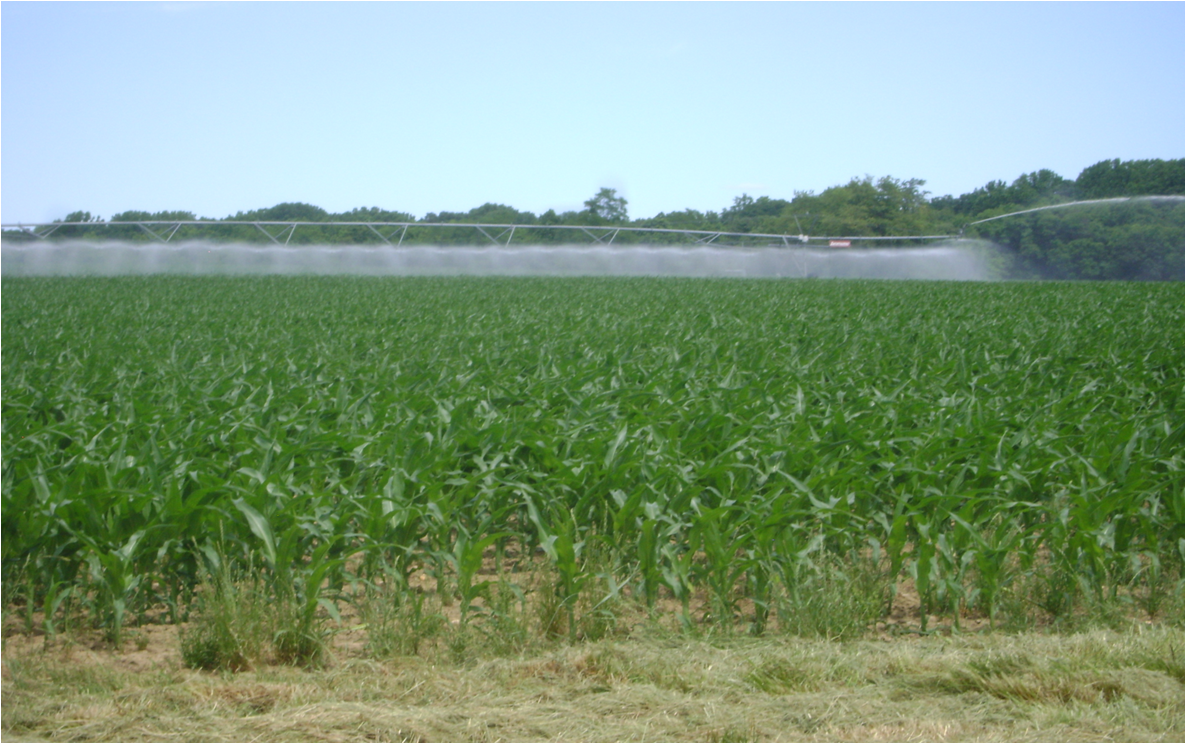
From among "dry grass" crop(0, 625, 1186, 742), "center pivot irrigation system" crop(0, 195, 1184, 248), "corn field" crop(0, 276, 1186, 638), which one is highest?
"center pivot irrigation system" crop(0, 195, 1184, 248)

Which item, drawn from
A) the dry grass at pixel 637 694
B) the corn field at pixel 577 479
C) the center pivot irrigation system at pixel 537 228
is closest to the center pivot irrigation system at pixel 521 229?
the center pivot irrigation system at pixel 537 228

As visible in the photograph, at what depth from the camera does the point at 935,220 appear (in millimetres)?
48375

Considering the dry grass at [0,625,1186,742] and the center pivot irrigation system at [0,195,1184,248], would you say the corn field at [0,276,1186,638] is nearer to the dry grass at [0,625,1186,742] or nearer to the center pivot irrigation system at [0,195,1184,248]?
the dry grass at [0,625,1186,742]

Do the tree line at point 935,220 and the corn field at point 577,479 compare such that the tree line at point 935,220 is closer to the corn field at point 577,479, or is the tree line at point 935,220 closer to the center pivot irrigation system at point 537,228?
the center pivot irrigation system at point 537,228

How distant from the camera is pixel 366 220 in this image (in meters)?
46.8

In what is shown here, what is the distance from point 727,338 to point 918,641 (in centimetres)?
761

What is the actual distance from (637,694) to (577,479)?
153 cm

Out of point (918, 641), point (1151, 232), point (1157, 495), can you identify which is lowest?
point (918, 641)

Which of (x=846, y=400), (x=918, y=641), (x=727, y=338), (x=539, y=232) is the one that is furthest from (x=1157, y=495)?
(x=539, y=232)

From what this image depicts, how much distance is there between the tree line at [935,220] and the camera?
2827 cm

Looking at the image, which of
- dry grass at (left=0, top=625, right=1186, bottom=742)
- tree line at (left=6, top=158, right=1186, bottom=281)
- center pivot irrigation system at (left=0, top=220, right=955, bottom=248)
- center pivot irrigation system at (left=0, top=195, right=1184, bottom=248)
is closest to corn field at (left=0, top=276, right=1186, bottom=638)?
dry grass at (left=0, top=625, right=1186, bottom=742)

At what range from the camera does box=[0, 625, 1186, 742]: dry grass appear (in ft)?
8.14

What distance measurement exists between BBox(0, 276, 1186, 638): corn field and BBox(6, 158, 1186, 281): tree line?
7211mm

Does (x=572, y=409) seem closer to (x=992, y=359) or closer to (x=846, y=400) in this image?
(x=846, y=400)
